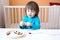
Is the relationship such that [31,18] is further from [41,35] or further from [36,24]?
[41,35]

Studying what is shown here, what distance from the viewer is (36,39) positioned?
50.6 inches

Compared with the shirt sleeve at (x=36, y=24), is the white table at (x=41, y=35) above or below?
below

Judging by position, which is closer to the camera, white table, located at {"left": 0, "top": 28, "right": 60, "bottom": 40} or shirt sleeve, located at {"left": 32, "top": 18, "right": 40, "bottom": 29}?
white table, located at {"left": 0, "top": 28, "right": 60, "bottom": 40}

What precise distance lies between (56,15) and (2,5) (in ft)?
4.04

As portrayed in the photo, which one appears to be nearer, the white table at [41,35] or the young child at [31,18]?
the white table at [41,35]

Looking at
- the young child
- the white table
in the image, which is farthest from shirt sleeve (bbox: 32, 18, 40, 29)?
the white table

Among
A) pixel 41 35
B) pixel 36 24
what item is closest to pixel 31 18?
pixel 36 24

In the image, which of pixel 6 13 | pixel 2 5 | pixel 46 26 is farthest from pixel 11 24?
pixel 46 26

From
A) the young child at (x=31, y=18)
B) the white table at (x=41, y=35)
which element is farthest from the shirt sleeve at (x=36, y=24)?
the white table at (x=41, y=35)

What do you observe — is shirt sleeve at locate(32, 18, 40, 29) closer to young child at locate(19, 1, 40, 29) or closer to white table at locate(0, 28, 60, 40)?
young child at locate(19, 1, 40, 29)

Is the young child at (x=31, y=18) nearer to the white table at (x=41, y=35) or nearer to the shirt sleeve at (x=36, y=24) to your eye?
the shirt sleeve at (x=36, y=24)

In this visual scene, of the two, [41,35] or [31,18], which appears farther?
[31,18]

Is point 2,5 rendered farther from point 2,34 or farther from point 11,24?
point 2,34

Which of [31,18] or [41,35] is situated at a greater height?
[31,18]
